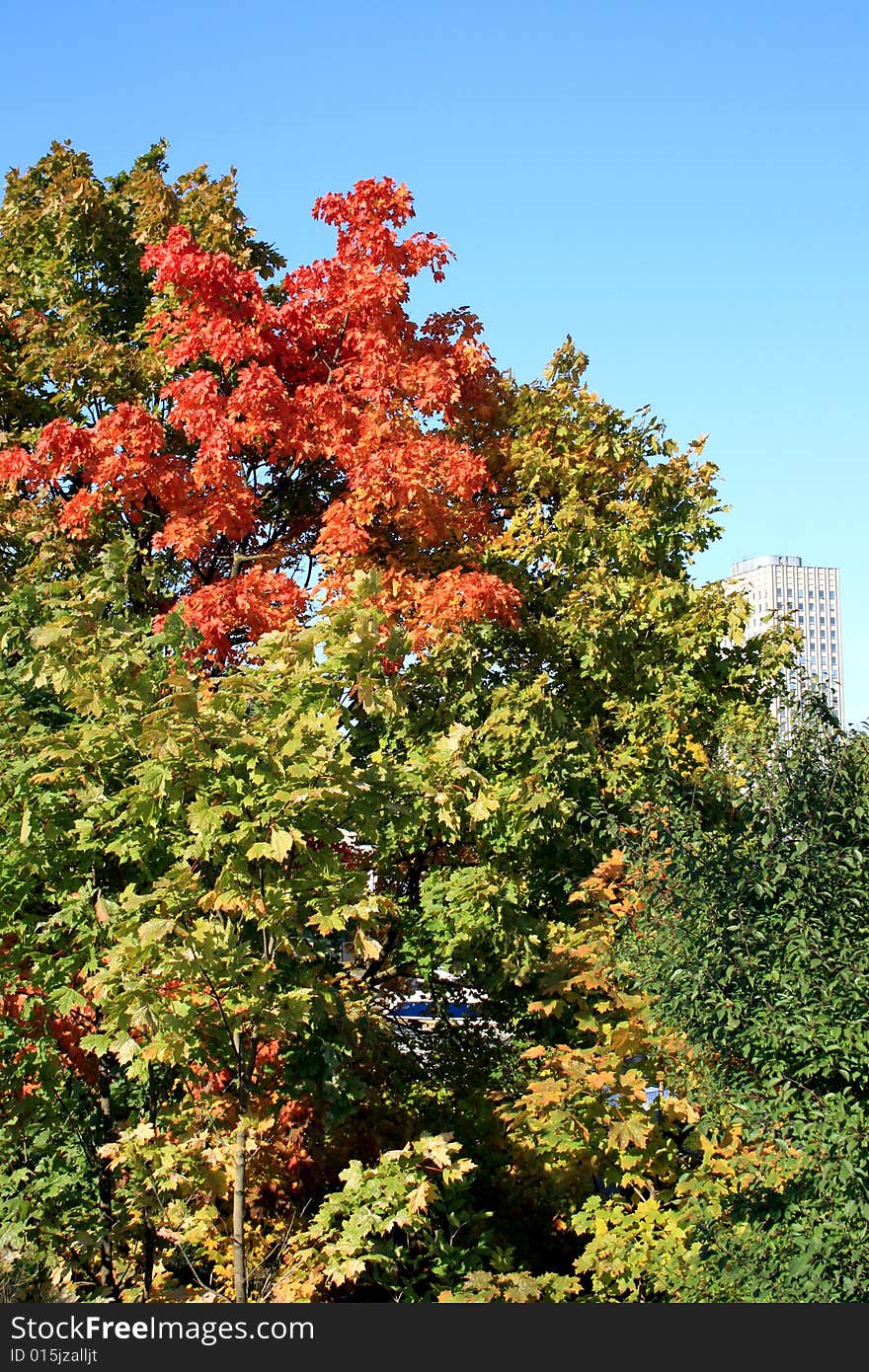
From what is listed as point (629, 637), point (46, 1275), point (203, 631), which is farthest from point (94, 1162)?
point (629, 637)

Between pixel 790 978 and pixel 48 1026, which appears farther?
pixel 48 1026

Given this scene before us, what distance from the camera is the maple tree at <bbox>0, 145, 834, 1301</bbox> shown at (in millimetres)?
8195

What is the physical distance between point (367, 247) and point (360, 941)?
856 centimetres

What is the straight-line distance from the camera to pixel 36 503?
13.6 meters

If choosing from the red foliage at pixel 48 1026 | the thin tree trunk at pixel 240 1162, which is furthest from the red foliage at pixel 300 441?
the thin tree trunk at pixel 240 1162

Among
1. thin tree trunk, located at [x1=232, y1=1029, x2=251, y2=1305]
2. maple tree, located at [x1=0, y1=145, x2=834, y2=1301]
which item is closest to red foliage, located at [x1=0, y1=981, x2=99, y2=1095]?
maple tree, located at [x1=0, y1=145, x2=834, y2=1301]

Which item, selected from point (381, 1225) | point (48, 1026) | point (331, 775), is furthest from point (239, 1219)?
point (331, 775)

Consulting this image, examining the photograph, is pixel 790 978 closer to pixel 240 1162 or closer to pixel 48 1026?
Result: pixel 240 1162

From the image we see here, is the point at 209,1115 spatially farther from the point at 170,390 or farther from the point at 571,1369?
the point at 170,390

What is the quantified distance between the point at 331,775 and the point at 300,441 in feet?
19.3

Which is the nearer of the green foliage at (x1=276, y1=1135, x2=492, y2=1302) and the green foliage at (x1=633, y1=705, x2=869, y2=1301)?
the green foliage at (x1=633, y1=705, x2=869, y2=1301)

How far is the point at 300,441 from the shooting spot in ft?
42.1

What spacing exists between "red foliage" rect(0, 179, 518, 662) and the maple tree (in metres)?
0.05

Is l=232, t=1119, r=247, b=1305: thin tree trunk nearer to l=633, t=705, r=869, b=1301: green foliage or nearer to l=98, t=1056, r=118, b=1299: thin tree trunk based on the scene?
l=98, t=1056, r=118, b=1299: thin tree trunk
